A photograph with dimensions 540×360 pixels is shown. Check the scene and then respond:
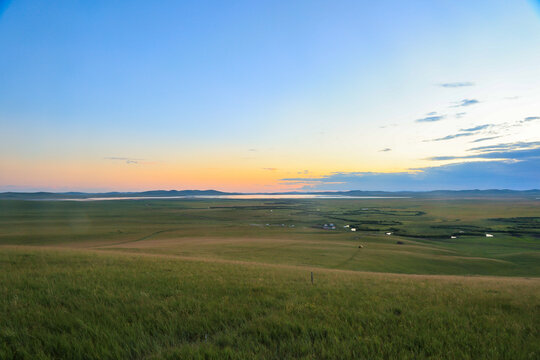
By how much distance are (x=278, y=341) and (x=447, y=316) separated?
4.21 meters

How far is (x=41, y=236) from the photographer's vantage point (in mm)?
67750

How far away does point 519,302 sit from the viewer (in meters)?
8.13

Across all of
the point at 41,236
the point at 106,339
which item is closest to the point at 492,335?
the point at 106,339

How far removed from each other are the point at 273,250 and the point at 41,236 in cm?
6055

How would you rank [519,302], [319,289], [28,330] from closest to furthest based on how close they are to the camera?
[28,330] → [519,302] → [319,289]

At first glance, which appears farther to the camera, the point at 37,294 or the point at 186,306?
the point at 37,294

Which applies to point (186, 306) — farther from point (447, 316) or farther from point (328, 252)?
point (328, 252)

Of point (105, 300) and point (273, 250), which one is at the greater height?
point (105, 300)

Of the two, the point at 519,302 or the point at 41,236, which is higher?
the point at 519,302

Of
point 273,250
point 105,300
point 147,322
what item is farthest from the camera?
point 273,250

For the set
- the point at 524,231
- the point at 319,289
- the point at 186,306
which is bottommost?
the point at 524,231

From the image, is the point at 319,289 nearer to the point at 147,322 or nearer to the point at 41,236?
the point at 147,322

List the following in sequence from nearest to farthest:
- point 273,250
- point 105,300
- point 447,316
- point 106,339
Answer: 1. point 106,339
2. point 447,316
3. point 105,300
4. point 273,250

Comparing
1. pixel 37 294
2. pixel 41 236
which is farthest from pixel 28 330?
→ pixel 41 236
